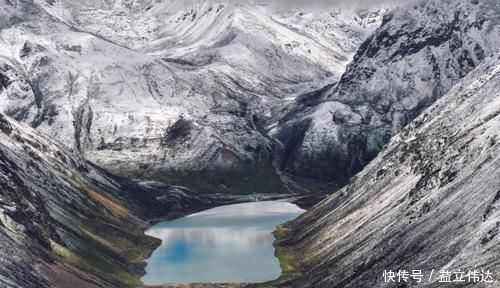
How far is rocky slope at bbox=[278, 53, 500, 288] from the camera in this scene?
360 feet

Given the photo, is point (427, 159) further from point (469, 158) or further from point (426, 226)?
point (426, 226)

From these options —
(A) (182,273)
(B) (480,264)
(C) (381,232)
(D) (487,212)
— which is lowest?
(B) (480,264)

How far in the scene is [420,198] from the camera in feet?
500

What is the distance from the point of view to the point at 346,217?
636ft

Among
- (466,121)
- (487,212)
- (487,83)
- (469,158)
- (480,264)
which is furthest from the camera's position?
(487,83)

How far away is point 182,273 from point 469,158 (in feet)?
245

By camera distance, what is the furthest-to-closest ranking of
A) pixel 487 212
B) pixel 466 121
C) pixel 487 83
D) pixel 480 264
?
1. pixel 487 83
2. pixel 466 121
3. pixel 487 212
4. pixel 480 264

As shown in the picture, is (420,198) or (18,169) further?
(18,169)

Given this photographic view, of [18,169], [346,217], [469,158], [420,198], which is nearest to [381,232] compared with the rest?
[420,198]

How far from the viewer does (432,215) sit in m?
134

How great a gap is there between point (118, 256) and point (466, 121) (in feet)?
272

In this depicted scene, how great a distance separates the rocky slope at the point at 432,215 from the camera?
360ft

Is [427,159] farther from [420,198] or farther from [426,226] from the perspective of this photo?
[426,226]

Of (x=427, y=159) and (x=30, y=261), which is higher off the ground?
(x=427, y=159)
